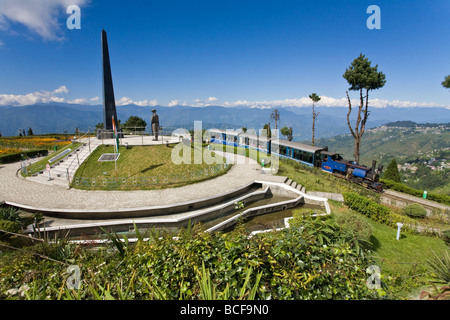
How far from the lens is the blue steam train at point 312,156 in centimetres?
1755

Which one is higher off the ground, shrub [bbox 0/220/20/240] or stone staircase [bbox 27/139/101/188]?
stone staircase [bbox 27/139/101/188]

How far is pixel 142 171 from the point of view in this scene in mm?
15547

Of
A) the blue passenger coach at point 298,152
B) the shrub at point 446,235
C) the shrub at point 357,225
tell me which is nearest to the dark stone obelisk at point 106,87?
the blue passenger coach at point 298,152

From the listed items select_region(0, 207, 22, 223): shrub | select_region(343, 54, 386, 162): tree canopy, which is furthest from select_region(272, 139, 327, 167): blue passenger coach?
select_region(0, 207, 22, 223): shrub

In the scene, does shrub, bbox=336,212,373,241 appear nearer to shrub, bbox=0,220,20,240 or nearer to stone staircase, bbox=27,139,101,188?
shrub, bbox=0,220,20,240

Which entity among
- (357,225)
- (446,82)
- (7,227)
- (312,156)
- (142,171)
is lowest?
(357,225)

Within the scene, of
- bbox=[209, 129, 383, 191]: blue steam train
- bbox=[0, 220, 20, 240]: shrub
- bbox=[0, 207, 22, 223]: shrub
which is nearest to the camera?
bbox=[0, 220, 20, 240]: shrub

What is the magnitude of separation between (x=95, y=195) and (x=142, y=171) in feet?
12.1

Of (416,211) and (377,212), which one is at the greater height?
(377,212)

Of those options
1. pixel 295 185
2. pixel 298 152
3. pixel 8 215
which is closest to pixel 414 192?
pixel 298 152

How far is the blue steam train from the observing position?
17.5 meters

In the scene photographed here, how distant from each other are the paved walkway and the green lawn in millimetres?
795

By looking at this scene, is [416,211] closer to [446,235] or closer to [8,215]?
[446,235]

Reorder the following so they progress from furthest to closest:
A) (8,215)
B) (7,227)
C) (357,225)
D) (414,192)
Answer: (414,192)
(8,215)
(357,225)
(7,227)
